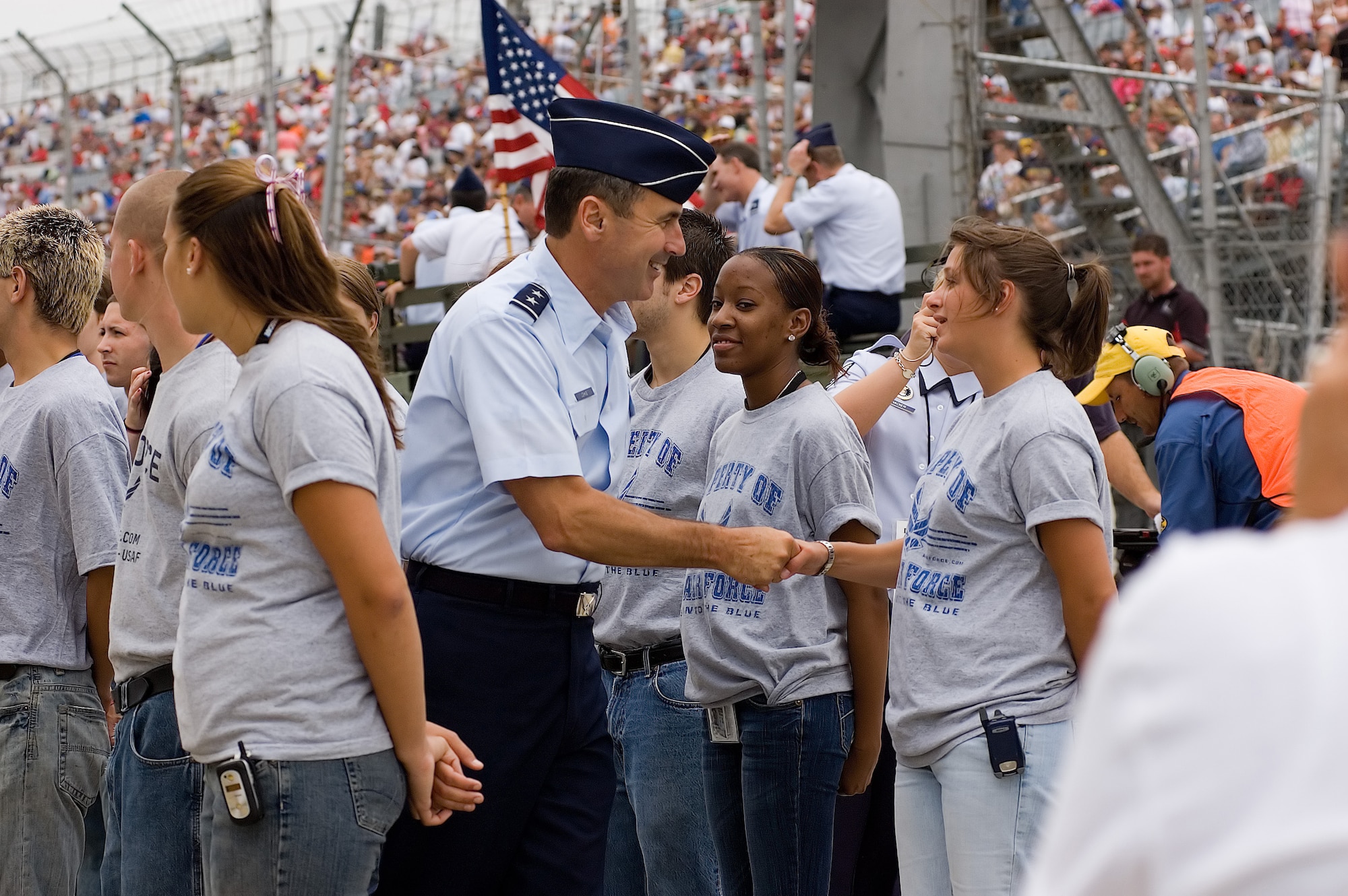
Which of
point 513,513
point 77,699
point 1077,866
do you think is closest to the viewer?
point 1077,866

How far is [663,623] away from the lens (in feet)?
12.6

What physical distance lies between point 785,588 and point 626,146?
116cm

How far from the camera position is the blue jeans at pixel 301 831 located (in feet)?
7.73

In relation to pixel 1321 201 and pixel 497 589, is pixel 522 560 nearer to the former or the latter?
pixel 497 589

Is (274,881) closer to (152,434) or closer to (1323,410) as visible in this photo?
(152,434)

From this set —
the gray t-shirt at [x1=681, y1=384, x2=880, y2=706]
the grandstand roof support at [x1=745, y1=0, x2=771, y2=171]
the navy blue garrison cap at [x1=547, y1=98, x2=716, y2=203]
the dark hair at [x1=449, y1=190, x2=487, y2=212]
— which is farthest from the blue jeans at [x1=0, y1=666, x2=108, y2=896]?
the grandstand roof support at [x1=745, y1=0, x2=771, y2=171]

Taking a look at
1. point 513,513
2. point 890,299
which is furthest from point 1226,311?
Result: point 513,513

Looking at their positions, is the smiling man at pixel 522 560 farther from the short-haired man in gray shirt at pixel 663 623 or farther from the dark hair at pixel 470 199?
the dark hair at pixel 470 199

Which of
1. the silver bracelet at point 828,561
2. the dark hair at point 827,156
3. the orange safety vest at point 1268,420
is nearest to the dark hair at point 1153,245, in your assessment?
the dark hair at point 827,156

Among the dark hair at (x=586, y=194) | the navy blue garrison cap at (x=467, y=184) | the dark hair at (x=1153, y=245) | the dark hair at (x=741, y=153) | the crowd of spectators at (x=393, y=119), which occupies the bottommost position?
the crowd of spectators at (x=393, y=119)

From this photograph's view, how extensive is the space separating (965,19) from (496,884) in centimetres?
858

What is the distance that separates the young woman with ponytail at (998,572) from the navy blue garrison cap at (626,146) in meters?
0.66

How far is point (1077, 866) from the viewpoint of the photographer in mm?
875

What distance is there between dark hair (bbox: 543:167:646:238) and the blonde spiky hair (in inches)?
58.5
